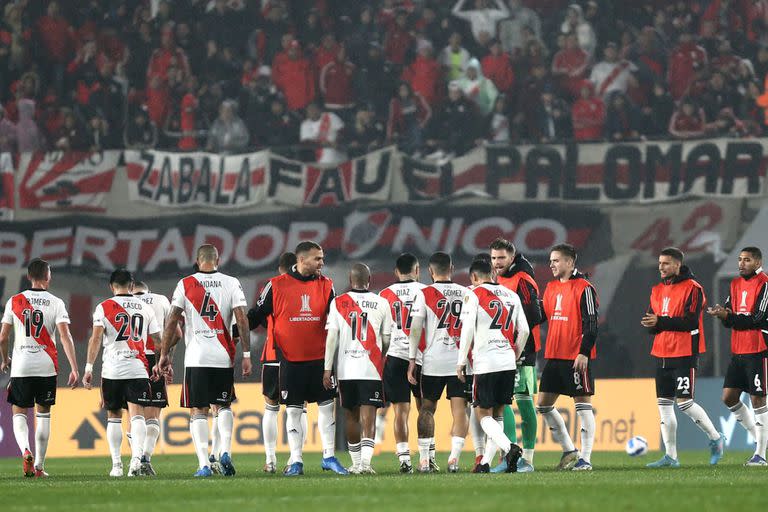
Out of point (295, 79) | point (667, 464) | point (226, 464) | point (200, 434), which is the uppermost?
point (295, 79)

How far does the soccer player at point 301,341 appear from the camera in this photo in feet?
43.1

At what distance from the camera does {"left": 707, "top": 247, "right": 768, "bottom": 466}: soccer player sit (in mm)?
14172

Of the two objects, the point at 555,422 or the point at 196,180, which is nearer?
the point at 555,422

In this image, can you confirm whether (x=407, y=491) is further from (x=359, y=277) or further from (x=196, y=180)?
(x=196, y=180)

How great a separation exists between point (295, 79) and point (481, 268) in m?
13.5

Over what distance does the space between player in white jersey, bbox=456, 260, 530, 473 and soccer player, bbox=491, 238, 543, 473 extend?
75cm

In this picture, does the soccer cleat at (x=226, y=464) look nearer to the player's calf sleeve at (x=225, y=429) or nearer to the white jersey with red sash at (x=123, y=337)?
the player's calf sleeve at (x=225, y=429)

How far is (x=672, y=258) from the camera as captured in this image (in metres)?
14.2

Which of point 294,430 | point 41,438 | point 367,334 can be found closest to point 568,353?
point 367,334

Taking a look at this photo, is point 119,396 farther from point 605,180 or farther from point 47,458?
point 605,180

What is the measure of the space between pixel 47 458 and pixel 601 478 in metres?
10.0

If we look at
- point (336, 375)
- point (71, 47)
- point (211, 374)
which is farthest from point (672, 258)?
point (71, 47)

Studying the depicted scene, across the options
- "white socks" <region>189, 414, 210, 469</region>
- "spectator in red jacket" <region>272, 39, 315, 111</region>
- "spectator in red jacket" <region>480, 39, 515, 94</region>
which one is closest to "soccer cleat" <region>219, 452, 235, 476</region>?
"white socks" <region>189, 414, 210, 469</region>

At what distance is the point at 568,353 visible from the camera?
1379cm
